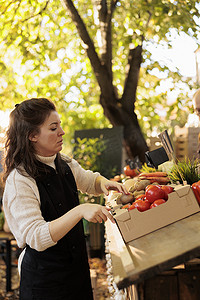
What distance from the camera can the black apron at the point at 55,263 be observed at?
191 centimetres

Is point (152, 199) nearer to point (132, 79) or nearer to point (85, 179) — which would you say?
point (85, 179)

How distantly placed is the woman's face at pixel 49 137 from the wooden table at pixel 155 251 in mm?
573

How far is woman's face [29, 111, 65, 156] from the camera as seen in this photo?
196 centimetres

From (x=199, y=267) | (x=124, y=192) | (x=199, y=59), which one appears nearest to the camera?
(x=199, y=267)

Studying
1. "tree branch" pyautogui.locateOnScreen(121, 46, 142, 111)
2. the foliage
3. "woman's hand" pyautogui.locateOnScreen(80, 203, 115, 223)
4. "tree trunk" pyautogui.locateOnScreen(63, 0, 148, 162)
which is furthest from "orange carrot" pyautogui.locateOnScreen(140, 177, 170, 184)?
"tree branch" pyautogui.locateOnScreen(121, 46, 142, 111)

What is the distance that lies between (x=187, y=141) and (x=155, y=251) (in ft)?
11.0

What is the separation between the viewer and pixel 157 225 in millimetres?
1639

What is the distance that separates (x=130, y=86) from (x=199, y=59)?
4.21 feet

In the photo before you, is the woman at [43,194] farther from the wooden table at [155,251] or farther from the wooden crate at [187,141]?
the wooden crate at [187,141]

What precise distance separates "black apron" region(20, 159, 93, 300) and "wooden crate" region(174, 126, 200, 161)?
107 inches

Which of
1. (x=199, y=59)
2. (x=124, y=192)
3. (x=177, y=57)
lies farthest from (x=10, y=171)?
(x=199, y=59)

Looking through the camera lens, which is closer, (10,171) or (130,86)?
(10,171)

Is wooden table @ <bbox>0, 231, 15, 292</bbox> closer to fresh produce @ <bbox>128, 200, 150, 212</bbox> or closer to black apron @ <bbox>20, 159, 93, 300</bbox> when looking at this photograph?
black apron @ <bbox>20, 159, 93, 300</bbox>

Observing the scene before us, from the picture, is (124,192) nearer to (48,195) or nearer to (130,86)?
(48,195)
